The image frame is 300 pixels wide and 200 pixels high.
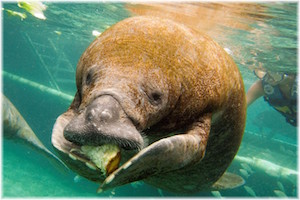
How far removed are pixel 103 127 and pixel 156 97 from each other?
0.65m

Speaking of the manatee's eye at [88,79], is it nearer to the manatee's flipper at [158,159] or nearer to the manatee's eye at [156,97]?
the manatee's eye at [156,97]

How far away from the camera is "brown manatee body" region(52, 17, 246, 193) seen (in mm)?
1692

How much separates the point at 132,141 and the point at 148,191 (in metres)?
9.92

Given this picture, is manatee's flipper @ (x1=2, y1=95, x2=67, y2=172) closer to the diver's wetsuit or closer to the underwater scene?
the underwater scene

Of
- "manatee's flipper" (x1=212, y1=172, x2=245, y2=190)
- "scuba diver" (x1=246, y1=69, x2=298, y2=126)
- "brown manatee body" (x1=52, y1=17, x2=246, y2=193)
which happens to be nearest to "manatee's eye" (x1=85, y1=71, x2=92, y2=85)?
"brown manatee body" (x1=52, y1=17, x2=246, y2=193)

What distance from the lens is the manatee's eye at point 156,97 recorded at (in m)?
2.15

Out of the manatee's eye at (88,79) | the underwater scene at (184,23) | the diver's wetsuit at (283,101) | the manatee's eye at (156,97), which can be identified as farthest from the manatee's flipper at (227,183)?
the diver's wetsuit at (283,101)

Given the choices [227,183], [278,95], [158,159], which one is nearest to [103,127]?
[158,159]

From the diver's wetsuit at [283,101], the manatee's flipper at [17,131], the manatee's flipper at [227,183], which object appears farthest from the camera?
the diver's wetsuit at [283,101]

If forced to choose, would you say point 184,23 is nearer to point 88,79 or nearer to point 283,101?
point 283,101

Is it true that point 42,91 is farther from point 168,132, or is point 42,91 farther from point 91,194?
point 168,132

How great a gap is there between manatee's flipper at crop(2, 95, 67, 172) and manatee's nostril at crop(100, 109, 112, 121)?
6.01 meters

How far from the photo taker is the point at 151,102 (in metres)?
2.14

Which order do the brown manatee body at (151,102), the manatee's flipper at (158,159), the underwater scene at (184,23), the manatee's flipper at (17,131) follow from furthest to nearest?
the underwater scene at (184,23), the manatee's flipper at (17,131), the brown manatee body at (151,102), the manatee's flipper at (158,159)
